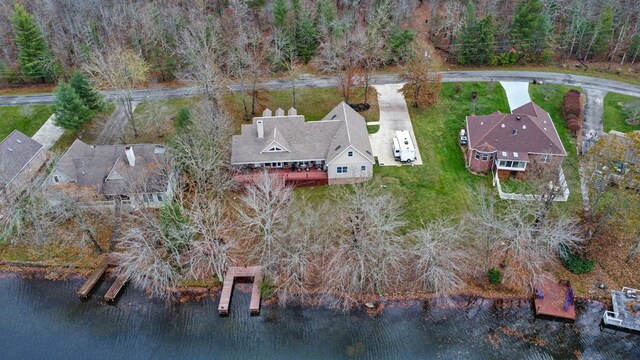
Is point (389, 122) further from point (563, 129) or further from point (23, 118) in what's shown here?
point (23, 118)

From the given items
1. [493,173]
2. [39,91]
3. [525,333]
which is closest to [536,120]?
[493,173]

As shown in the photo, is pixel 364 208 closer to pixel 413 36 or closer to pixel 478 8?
pixel 413 36

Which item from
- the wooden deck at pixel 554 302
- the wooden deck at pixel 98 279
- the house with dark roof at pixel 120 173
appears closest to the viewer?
the wooden deck at pixel 554 302

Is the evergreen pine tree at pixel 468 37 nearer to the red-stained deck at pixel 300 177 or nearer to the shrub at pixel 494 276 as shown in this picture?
the red-stained deck at pixel 300 177

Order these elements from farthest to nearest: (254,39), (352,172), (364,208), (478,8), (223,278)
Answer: (478,8) < (254,39) < (352,172) < (223,278) < (364,208)

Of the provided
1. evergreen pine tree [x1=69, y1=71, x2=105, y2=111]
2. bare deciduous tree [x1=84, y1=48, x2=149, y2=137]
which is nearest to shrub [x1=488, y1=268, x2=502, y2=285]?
bare deciduous tree [x1=84, y1=48, x2=149, y2=137]

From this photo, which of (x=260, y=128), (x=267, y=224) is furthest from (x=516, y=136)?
(x=267, y=224)

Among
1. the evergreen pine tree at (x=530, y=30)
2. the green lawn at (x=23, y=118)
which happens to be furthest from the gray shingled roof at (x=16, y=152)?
the evergreen pine tree at (x=530, y=30)
